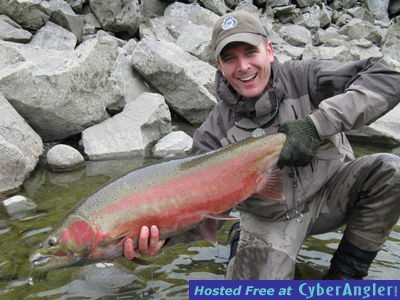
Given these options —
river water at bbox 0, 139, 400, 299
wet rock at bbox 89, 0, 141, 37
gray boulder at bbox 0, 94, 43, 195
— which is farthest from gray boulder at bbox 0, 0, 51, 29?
river water at bbox 0, 139, 400, 299

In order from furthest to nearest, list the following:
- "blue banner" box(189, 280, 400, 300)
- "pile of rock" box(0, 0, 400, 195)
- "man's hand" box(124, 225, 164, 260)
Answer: "pile of rock" box(0, 0, 400, 195), "man's hand" box(124, 225, 164, 260), "blue banner" box(189, 280, 400, 300)

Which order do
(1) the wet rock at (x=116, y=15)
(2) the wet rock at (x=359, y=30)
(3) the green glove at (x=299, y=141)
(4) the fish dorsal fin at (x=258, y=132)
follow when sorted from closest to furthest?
(3) the green glove at (x=299, y=141) → (4) the fish dorsal fin at (x=258, y=132) → (1) the wet rock at (x=116, y=15) → (2) the wet rock at (x=359, y=30)

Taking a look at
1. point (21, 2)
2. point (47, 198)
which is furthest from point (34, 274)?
point (21, 2)

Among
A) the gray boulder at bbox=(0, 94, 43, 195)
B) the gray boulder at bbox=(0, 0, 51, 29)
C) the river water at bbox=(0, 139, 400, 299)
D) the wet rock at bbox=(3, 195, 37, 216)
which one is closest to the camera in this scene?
the river water at bbox=(0, 139, 400, 299)

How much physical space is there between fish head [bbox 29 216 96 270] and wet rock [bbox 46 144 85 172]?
12.0 feet

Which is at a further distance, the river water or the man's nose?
the river water

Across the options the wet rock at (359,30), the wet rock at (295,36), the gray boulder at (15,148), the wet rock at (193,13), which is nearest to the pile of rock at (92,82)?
the gray boulder at (15,148)

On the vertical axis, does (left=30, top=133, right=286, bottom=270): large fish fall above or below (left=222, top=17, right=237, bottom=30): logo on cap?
below

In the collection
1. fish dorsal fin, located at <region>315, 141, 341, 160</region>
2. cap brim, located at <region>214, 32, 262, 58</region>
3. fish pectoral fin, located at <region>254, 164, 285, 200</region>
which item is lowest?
fish pectoral fin, located at <region>254, 164, 285, 200</region>

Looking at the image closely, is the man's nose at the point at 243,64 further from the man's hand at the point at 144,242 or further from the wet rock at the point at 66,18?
the wet rock at the point at 66,18

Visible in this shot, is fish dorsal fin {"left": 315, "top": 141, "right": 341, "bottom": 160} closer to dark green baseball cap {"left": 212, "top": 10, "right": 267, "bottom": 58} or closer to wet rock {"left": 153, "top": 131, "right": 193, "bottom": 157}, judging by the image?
dark green baseball cap {"left": 212, "top": 10, "right": 267, "bottom": 58}

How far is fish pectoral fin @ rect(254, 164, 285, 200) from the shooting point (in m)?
3.09

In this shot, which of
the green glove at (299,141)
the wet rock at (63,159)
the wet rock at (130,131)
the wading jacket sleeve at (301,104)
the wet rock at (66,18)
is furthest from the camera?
the wet rock at (66,18)

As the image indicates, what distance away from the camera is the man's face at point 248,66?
331cm
